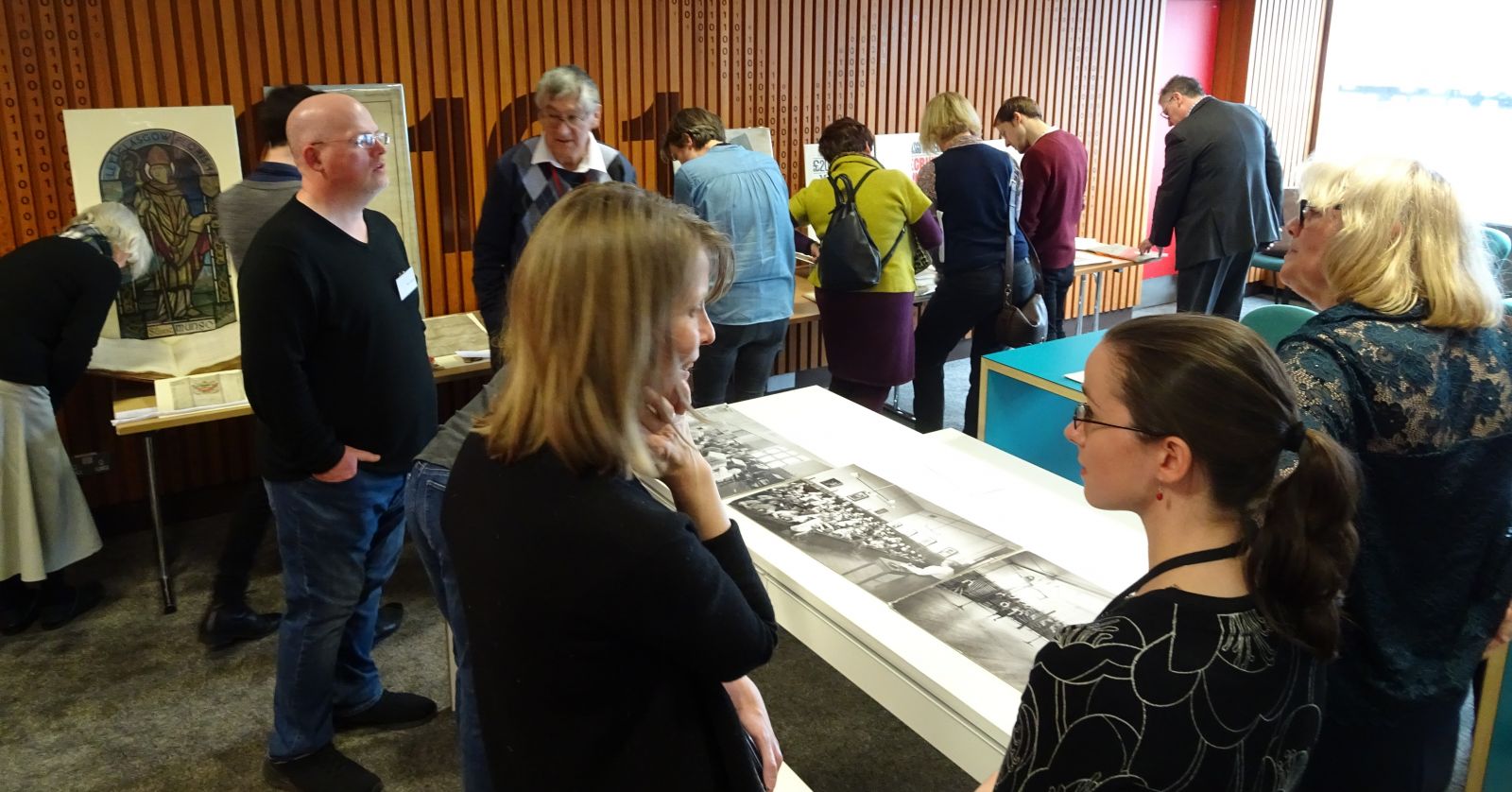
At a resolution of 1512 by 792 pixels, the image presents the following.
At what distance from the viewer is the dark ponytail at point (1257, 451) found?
1155 mm

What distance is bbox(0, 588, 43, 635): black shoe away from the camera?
3.53 m

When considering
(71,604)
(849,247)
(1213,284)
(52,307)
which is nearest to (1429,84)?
(1213,284)

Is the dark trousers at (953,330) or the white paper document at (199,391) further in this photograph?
the dark trousers at (953,330)

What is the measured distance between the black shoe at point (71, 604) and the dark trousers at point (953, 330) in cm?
332

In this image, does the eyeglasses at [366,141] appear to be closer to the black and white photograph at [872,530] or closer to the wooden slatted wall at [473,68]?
the black and white photograph at [872,530]

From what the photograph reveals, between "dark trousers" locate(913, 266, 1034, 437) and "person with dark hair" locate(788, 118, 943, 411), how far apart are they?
242 mm

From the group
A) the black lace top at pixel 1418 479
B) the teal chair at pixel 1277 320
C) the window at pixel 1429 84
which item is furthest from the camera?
the window at pixel 1429 84

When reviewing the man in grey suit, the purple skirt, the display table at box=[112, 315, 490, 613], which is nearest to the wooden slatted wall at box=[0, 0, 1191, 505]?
the display table at box=[112, 315, 490, 613]

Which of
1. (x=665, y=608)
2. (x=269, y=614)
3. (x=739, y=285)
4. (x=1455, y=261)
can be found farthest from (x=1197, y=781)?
(x=269, y=614)

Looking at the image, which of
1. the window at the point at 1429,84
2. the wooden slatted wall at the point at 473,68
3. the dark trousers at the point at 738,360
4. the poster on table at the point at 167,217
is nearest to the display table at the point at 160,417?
the poster on table at the point at 167,217

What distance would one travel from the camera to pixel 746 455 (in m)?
2.81

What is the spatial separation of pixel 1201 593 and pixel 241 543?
10.3 ft

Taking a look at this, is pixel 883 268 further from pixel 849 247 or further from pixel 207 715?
pixel 207 715

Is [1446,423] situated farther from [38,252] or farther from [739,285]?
[38,252]
